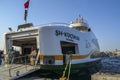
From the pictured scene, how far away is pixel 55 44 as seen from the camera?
488 inches

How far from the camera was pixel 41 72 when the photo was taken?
514 inches

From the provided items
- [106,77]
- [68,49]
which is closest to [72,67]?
[68,49]

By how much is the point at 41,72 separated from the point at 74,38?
11.4 feet

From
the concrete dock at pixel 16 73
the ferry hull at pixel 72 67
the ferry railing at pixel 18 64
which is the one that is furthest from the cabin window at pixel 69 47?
the concrete dock at pixel 16 73

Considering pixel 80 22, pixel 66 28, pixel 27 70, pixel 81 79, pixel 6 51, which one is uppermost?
pixel 80 22

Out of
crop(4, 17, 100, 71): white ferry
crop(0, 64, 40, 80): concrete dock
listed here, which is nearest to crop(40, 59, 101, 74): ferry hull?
crop(4, 17, 100, 71): white ferry

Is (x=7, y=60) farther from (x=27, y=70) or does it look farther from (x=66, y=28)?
(x=66, y=28)

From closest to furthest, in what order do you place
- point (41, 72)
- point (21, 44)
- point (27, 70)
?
point (27, 70)
point (41, 72)
point (21, 44)

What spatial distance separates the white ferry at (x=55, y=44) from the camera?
40.3ft

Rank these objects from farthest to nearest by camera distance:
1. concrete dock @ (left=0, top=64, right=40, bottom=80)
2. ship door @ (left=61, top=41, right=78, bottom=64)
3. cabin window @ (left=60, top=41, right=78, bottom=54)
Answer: cabin window @ (left=60, top=41, right=78, bottom=54) → ship door @ (left=61, top=41, right=78, bottom=64) → concrete dock @ (left=0, top=64, right=40, bottom=80)

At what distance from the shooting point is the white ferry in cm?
1229

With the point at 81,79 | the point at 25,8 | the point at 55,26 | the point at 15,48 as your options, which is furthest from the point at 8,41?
the point at 81,79

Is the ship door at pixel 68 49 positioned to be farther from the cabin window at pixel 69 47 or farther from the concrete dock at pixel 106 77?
the concrete dock at pixel 106 77

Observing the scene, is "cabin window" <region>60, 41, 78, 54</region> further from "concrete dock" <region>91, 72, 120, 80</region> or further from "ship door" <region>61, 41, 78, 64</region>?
"concrete dock" <region>91, 72, 120, 80</region>
